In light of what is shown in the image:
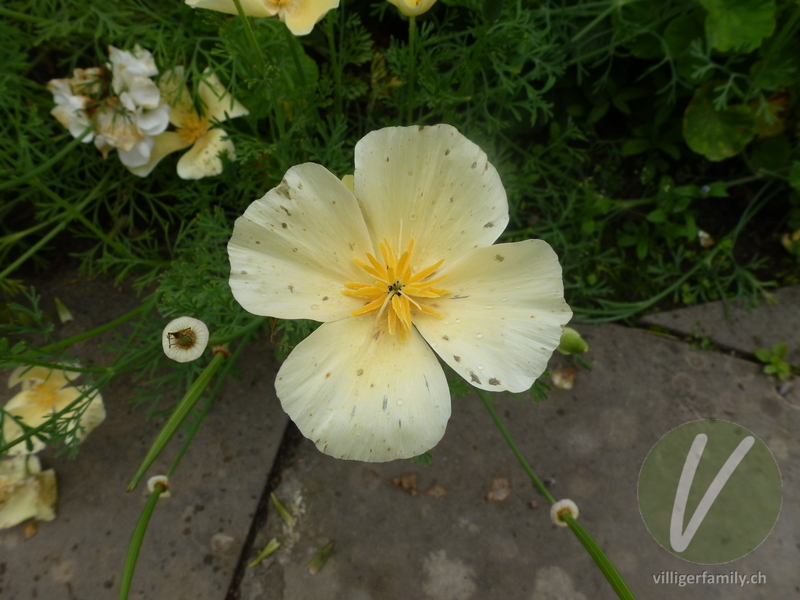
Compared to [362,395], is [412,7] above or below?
above

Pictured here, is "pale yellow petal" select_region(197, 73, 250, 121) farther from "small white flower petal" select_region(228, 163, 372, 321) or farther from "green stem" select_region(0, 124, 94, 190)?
"small white flower petal" select_region(228, 163, 372, 321)

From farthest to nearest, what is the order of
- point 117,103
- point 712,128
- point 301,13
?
point 712,128
point 117,103
point 301,13

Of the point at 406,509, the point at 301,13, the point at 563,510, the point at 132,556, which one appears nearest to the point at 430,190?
the point at 301,13

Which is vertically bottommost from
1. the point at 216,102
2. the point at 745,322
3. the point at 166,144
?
the point at 745,322

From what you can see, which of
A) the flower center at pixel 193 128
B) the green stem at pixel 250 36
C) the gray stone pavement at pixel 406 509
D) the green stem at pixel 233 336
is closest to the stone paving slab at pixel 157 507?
the gray stone pavement at pixel 406 509

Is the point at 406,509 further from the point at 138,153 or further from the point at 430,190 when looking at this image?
the point at 138,153

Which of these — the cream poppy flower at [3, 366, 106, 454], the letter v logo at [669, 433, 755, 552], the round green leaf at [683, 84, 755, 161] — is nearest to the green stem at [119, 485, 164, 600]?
the cream poppy flower at [3, 366, 106, 454]

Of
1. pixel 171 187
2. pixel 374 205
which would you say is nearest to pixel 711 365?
pixel 374 205
